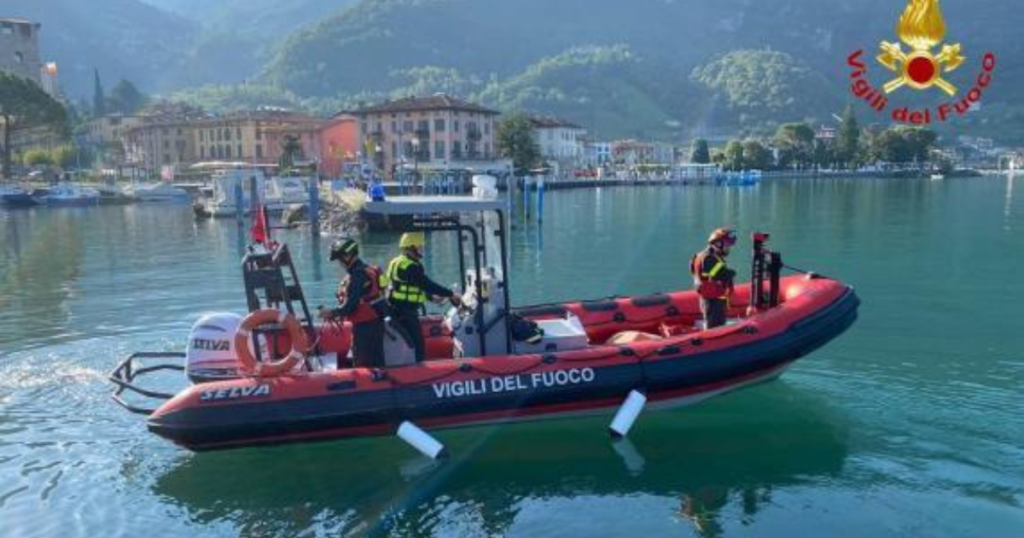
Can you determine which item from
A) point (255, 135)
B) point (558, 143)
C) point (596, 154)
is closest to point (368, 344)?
point (255, 135)

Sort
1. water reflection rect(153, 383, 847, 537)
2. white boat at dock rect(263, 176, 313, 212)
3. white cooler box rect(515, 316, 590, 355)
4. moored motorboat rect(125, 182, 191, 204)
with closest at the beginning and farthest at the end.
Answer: water reflection rect(153, 383, 847, 537) < white cooler box rect(515, 316, 590, 355) < white boat at dock rect(263, 176, 313, 212) < moored motorboat rect(125, 182, 191, 204)

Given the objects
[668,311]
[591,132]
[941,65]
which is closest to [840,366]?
[668,311]

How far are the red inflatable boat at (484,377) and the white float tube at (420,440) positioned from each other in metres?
0.21

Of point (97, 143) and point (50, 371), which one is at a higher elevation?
point (97, 143)

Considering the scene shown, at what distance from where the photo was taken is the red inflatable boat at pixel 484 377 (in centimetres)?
777

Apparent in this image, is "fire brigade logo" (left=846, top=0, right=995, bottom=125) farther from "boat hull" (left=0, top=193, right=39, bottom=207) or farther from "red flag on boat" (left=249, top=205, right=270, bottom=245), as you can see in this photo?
"boat hull" (left=0, top=193, right=39, bottom=207)

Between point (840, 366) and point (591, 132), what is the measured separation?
15287cm

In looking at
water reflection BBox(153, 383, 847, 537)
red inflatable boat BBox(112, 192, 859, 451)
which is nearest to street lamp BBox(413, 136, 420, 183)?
red inflatable boat BBox(112, 192, 859, 451)

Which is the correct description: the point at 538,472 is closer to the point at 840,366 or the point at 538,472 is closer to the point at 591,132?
the point at 840,366

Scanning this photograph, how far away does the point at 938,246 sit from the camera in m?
24.6

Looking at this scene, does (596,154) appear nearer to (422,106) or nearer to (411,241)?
(422,106)

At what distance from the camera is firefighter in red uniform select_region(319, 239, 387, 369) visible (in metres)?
7.81

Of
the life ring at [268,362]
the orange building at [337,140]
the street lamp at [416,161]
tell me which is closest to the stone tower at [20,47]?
the orange building at [337,140]

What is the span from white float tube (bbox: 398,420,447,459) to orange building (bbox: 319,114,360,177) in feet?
235
